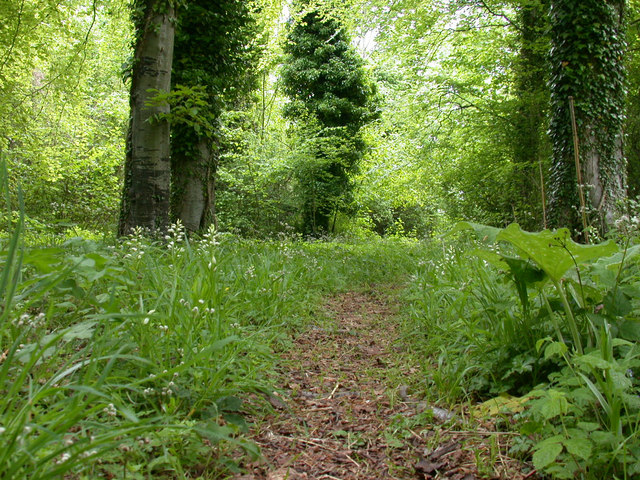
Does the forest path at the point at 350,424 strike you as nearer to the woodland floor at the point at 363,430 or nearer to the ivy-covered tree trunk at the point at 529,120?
the woodland floor at the point at 363,430

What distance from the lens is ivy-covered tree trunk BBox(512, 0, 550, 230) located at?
9383mm

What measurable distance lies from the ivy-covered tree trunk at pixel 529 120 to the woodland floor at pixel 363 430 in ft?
26.0

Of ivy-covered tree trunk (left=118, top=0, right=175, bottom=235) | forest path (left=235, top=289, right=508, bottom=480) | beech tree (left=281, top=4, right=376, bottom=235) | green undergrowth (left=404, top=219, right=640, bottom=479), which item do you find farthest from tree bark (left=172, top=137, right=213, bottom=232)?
beech tree (left=281, top=4, right=376, bottom=235)

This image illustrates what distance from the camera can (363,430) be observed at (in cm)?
199

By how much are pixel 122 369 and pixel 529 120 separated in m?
10.5

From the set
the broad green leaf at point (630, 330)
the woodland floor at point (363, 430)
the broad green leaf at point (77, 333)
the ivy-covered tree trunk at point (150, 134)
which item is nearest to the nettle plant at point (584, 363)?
the broad green leaf at point (630, 330)

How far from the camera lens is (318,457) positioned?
1735 mm

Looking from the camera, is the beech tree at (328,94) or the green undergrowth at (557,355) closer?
the green undergrowth at (557,355)

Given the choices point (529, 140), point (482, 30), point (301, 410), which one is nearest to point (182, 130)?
point (301, 410)

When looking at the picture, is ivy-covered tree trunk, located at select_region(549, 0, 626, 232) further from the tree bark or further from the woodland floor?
the tree bark

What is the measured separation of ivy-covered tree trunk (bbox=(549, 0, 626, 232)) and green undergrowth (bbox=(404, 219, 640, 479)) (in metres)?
3.92

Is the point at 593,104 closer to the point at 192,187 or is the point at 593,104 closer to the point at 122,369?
the point at 192,187

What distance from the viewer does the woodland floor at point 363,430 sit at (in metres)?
1.61

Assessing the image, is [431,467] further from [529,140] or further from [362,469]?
[529,140]
